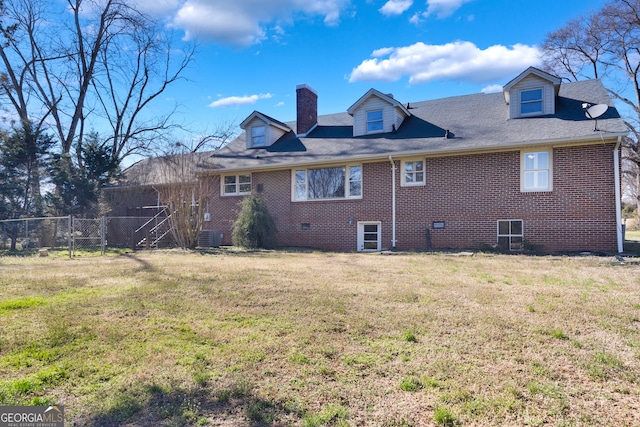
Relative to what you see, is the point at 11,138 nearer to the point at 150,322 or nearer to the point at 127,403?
the point at 150,322

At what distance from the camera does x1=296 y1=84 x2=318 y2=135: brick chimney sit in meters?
18.0

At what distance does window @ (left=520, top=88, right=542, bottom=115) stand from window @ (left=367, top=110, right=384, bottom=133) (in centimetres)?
495

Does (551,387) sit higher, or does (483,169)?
(483,169)

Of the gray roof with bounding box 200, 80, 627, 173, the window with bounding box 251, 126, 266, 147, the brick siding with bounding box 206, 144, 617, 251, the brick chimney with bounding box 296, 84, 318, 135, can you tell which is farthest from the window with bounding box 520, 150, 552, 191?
the window with bounding box 251, 126, 266, 147

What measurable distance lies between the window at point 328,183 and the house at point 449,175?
4 centimetres

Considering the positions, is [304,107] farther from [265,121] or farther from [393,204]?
[393,204]

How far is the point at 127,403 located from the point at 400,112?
1476 centimetres

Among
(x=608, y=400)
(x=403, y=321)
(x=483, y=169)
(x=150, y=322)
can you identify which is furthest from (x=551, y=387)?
(x=483, y=169)

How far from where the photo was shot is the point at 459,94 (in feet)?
55.6

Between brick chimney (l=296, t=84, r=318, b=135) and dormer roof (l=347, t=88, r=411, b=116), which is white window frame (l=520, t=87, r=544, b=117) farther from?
brick chimney (l=296, t=84, r=318, b=135)

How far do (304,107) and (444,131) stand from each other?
268 inches

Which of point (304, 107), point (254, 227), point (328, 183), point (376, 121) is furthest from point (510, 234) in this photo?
point (304, 107)

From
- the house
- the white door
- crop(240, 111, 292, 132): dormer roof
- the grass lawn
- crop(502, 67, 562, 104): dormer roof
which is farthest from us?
crop(240, 111, 292, 132): dormer roof

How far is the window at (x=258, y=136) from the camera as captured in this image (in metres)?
18.2
